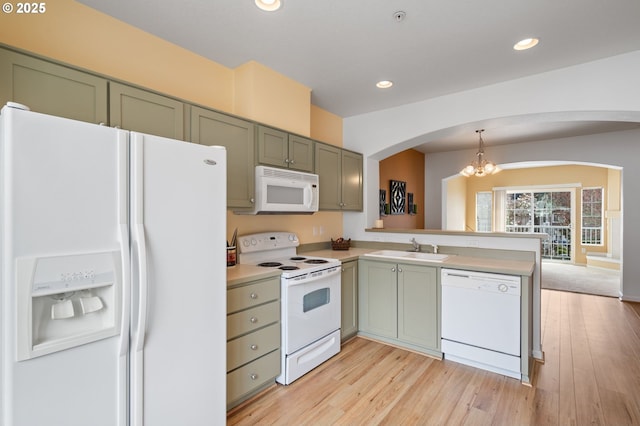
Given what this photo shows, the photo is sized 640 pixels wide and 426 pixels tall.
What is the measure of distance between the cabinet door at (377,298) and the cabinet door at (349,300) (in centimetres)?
7

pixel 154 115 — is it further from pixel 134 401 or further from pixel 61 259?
pixel 134 401

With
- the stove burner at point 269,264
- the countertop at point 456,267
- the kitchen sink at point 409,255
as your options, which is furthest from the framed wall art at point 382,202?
the stove burner at point 269,264

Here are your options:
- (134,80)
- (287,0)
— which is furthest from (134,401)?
(287,0)

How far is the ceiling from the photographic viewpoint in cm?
200

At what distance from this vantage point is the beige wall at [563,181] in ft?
23.6

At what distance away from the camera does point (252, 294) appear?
86.4 inches

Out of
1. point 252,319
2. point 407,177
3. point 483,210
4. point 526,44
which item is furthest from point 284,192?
point 483,210

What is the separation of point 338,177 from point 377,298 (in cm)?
147

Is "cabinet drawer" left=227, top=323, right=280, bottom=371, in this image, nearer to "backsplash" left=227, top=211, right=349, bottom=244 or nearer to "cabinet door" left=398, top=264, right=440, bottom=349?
"backsplash" left=227, top=211, right=349, bottom=244

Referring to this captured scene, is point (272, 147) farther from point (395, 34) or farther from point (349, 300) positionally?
point (349, 300)

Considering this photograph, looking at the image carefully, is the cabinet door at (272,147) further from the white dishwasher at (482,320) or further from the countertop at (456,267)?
the white dishwasher at (482,320)

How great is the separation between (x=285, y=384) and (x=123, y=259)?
1707mm

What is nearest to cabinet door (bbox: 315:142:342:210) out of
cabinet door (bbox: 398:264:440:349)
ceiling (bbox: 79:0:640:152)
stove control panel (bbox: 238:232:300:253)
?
stove control panel (bbox: 238:232:300:253)

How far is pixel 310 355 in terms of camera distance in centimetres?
263
